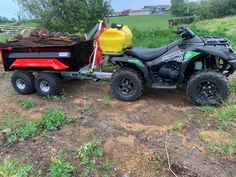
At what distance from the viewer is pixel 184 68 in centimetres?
504

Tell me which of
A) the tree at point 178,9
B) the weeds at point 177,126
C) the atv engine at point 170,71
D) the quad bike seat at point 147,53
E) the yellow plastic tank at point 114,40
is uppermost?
the yellow plastic tank at point 114,40

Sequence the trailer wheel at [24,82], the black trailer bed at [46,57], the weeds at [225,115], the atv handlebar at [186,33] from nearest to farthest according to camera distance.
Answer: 1. the weeds at [225,115]
2. the atv handlebar at [186,33]
3. the black trailer bed at [46,57]
4. the trailer wheel at [24,82]

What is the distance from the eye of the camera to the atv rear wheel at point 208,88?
487cm

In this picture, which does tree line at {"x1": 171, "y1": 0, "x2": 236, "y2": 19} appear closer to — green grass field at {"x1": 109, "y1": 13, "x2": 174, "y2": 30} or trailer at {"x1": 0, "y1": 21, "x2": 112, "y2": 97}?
green grass field at {"x1": 109, "y1": 13, "x2": 174, "y2": 30}

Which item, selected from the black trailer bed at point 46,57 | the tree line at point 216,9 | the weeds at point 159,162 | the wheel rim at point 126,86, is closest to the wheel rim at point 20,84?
the black trailer bed at point 46,57

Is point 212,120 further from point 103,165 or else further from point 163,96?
point 103,165

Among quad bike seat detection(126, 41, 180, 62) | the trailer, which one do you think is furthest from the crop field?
quad bike seat detection(126, 41, 180, 62)

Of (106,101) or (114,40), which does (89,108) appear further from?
(114,40)

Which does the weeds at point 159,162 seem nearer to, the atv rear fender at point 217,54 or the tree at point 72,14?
the atv rear fender at point 217,54

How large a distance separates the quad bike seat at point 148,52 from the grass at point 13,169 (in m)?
2.67

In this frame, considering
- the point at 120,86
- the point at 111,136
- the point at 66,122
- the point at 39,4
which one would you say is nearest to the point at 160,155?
the point at 111,136

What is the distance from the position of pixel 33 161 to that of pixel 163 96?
9.06 feet

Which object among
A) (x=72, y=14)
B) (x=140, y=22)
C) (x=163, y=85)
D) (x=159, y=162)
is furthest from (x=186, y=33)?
(x=140, y=22)

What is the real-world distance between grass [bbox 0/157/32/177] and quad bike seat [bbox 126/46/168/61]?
267 centimetres
